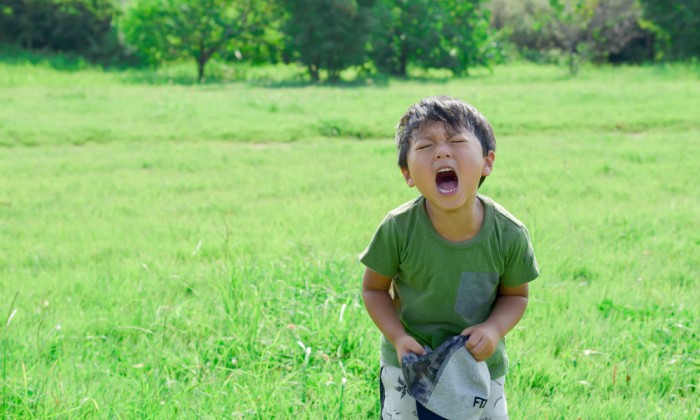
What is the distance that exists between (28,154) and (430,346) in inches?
313

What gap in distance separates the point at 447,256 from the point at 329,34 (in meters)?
19.3

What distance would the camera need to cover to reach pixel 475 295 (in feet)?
6.75

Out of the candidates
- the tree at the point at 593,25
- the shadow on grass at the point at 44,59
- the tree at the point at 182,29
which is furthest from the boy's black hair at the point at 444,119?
the tree at the point at 593,25

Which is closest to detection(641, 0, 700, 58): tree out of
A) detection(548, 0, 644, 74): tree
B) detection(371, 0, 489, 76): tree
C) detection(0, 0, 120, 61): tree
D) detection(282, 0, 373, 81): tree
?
detection(548, 0, 644, 74): tree

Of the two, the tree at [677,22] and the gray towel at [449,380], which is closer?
the gray towel at [449,380]

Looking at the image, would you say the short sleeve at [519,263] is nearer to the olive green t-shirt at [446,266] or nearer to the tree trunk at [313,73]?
the olive green t-shirt at [446,266]

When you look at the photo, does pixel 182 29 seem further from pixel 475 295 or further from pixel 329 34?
pixel 475 295

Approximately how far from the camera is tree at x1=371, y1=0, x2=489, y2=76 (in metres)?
23.4

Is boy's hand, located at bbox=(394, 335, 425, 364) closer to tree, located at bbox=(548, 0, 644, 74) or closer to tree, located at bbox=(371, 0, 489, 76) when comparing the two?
tree, located at bbox=(371, 0, 489, 76)

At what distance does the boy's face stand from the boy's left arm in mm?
321

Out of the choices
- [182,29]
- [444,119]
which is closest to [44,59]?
[182,29]

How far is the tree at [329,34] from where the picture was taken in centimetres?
2066

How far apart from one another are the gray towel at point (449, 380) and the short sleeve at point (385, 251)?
0.25m

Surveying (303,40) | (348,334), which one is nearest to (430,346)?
(348,334)
